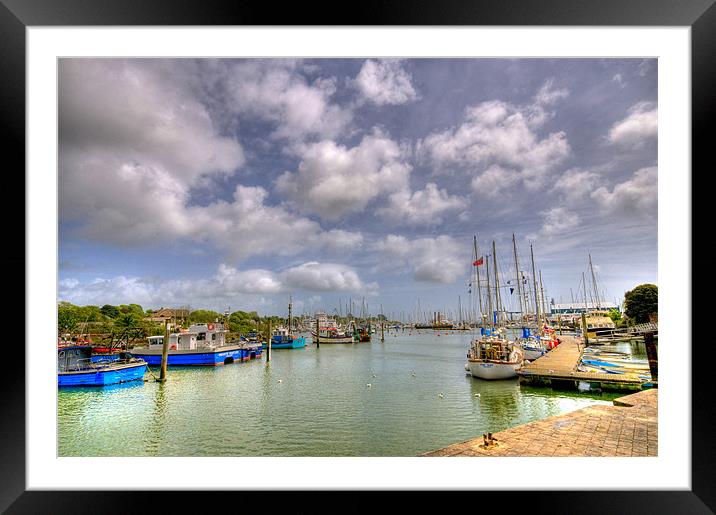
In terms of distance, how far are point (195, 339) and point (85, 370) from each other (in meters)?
5.80

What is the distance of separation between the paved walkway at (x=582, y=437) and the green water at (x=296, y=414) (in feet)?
5.08

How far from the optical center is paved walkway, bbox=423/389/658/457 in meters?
3.34

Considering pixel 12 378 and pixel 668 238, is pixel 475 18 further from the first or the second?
pixel 12 378

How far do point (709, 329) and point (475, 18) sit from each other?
1.65 m

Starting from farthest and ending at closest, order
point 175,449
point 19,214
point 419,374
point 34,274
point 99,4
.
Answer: point 419,374 → point 175,449 → point 34,274 → point 19,214 → point 99,4

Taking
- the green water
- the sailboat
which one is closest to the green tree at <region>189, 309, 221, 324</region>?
the green water

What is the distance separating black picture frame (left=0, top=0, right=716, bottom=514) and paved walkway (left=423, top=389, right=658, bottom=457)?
1.59m

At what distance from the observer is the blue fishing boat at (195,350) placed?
49.8 ft

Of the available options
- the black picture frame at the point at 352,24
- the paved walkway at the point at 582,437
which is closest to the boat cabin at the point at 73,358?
the black picture frame at the point at 352,24

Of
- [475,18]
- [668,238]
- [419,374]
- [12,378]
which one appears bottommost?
[419,374]

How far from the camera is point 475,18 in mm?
1628

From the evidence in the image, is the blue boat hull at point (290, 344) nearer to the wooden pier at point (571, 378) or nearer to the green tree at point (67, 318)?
the green tree at point (67, 318)

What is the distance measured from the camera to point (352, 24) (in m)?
1.65

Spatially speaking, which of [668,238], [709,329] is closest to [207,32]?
[668,238]
